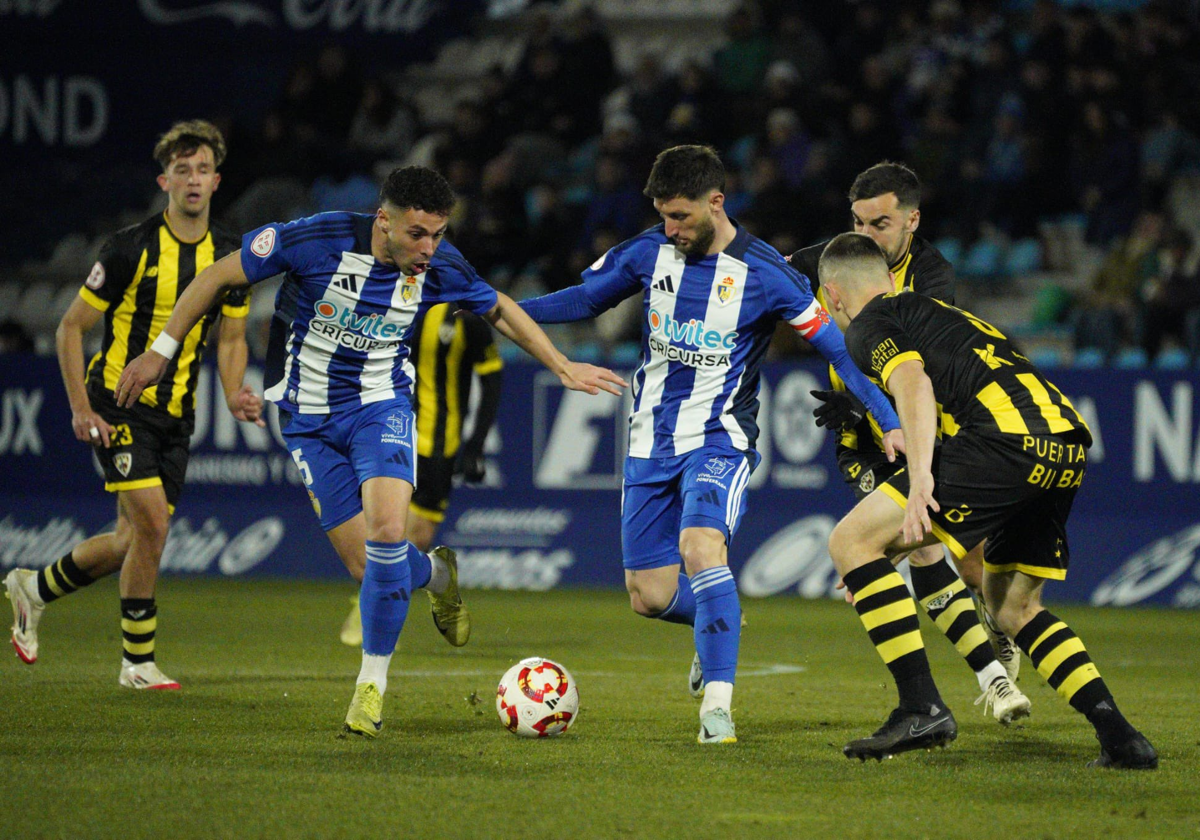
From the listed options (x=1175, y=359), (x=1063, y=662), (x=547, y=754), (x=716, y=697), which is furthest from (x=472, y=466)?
(x=1175, y=359)

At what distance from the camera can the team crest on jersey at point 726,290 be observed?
6.46 metres

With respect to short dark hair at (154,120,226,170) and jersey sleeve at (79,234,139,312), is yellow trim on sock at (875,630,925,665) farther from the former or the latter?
jersey sleeve at (79,234,139,312)

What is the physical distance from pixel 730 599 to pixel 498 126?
42.2ft

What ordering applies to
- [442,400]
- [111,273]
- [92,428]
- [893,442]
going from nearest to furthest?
[893,442] → [92,428] → [111,273] → [442,400]

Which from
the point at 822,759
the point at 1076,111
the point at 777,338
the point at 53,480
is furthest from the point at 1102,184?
the point at 822,759

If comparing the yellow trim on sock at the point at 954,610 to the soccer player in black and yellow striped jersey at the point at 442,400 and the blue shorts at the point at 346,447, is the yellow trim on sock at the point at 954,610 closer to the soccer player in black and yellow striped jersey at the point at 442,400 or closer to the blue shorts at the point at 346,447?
the blue shorts at the point at 346,447

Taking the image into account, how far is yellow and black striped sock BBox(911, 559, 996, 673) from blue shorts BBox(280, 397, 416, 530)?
2155mm

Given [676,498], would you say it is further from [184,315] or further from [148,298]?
[148,298]

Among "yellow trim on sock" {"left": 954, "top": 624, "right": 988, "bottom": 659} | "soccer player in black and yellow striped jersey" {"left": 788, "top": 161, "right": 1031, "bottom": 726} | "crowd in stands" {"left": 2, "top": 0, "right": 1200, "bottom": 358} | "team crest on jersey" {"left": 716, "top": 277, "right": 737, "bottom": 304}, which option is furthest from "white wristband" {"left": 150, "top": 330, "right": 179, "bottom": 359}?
"crowd in stands" {"left": 2, "top": 0, "right": 1200, "bottom": 358}

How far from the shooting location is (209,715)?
652 centimetres

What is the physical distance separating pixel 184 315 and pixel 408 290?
2.88 ft

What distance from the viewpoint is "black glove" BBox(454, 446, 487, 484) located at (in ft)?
33.4

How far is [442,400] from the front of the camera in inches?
399

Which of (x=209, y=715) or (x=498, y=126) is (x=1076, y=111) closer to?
(x=498, y=126)
